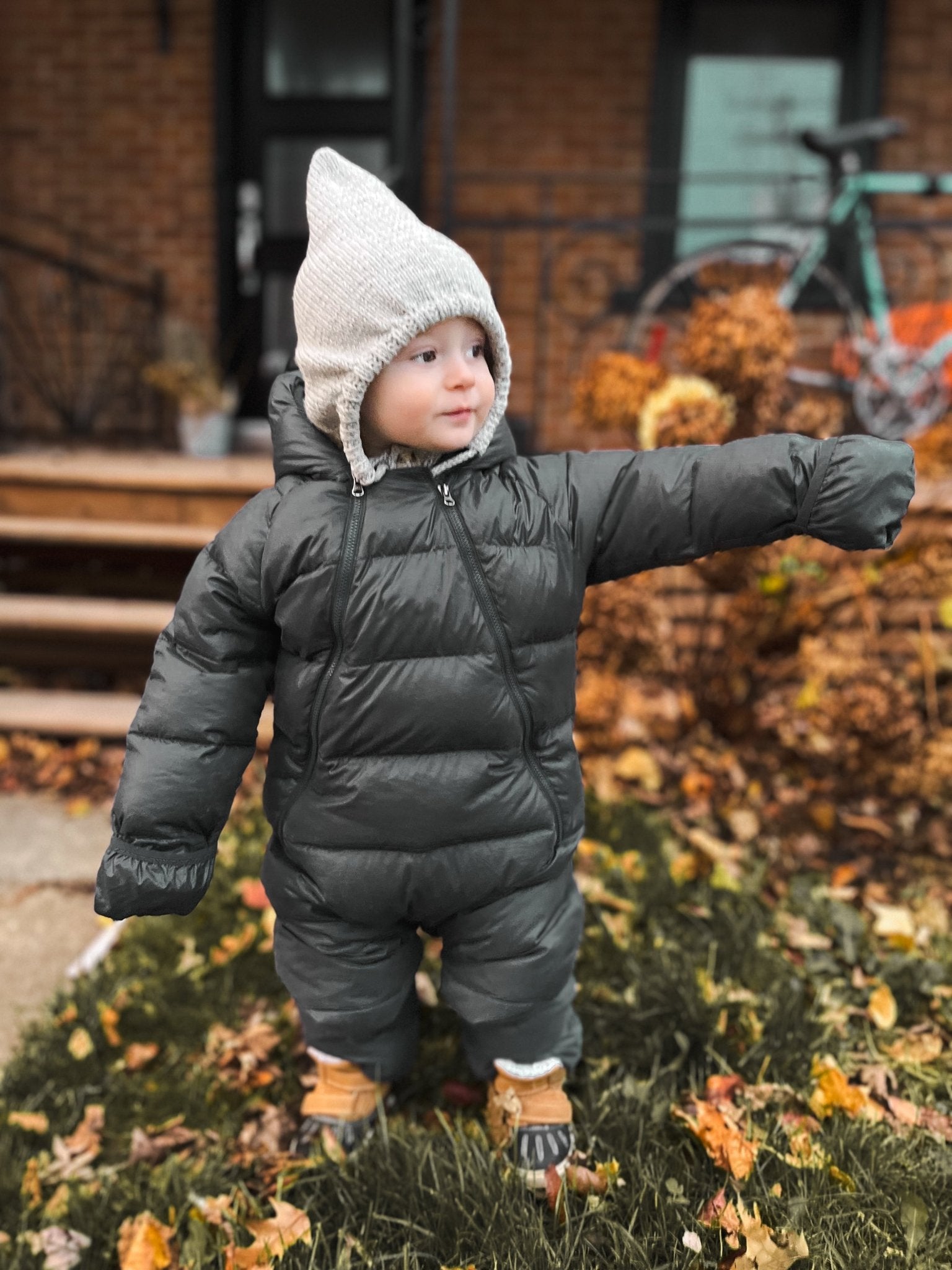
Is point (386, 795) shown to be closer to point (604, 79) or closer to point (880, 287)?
point (880, 287)

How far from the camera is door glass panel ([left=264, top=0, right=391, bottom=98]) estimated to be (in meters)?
6.04

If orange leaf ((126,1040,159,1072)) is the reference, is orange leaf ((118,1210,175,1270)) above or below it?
above

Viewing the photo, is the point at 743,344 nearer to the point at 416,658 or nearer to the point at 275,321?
the point at 416,658

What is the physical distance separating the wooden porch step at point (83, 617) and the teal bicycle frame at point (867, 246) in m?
A: 3.11

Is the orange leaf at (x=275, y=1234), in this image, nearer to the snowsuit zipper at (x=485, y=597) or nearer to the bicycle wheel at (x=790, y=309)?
the snowsuit zipper at (x=485, y=597)

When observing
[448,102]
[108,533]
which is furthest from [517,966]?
[448,102]

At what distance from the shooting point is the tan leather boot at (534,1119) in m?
1.85

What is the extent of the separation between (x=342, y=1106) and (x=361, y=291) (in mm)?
1402

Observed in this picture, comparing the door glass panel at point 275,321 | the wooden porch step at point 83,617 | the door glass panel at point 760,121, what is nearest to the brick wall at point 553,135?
the door glass panel at point 760,121

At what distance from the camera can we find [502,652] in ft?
5.35

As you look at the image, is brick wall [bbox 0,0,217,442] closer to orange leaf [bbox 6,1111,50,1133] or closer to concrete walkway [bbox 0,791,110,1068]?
concrete walkway [bbox 0,791,110,1068]

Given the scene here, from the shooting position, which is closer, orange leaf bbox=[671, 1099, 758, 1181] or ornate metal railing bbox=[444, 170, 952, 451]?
orange leaf bbox=[671, 1099, 758, 1181]

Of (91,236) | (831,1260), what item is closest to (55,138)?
(91,236)

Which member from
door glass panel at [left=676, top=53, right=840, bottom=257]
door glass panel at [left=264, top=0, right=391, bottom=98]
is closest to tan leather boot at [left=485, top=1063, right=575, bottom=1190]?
door glass panel at [left=676, top=53, right=840, bottom=257]
